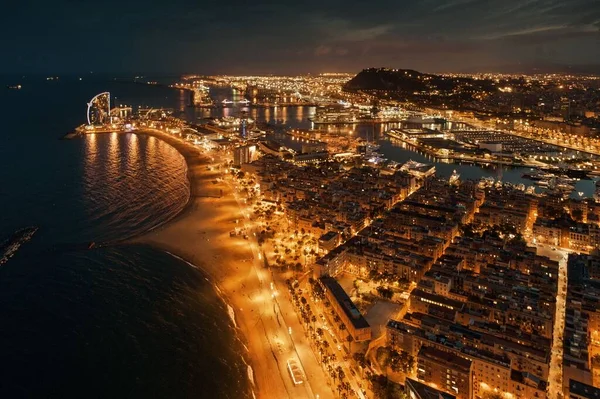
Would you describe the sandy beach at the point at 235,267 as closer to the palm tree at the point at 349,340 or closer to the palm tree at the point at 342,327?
the palm tree at the point at 349,340

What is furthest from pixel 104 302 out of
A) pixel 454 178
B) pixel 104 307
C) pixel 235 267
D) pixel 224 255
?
pixel 454 178

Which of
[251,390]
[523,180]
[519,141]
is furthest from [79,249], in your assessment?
[519,141]

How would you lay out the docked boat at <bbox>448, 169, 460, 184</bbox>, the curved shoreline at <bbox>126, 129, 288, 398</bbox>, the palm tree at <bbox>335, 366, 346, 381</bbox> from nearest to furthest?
the palm tree at <bbox>335, 366, 346, 381</bbox> → the curved shoreline at <bbox>126, 129, 288, 398</bbox> → the docked boat at <bbox>448, 169, 460, 184</bbox>

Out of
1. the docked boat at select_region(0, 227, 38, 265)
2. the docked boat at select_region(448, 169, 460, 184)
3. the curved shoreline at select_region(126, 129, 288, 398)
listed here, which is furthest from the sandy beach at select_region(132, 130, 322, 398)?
the docked boat at select_region(448, 169, 460, 184)

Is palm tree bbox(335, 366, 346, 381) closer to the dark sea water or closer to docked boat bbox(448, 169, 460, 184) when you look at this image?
the dark sea water

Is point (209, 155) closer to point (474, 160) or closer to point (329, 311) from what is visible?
point (474, 160)

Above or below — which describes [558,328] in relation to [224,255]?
below

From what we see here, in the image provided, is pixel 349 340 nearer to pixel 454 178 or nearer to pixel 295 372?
pixel 295 372
